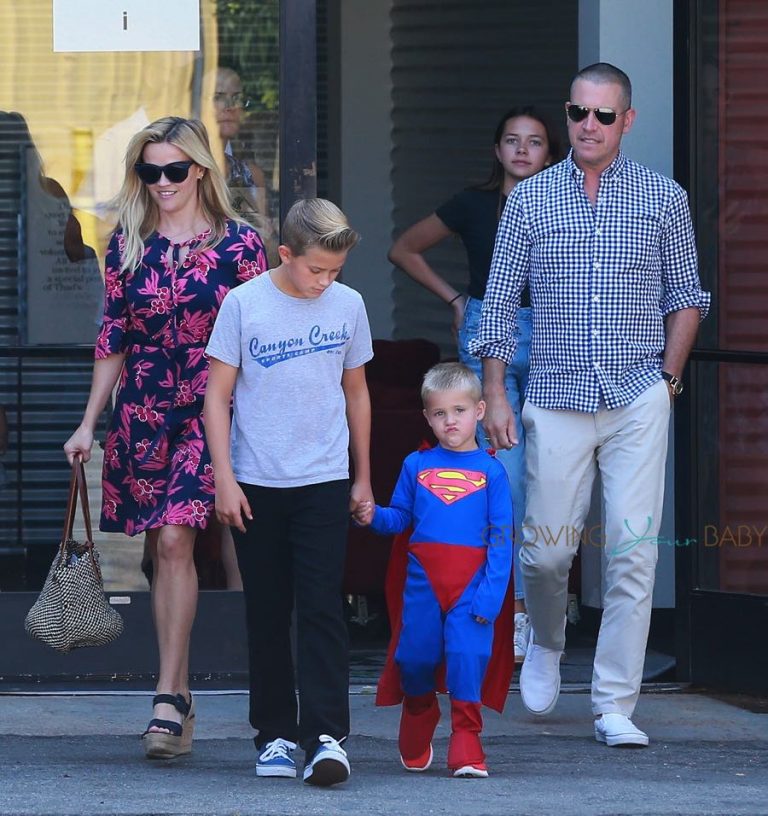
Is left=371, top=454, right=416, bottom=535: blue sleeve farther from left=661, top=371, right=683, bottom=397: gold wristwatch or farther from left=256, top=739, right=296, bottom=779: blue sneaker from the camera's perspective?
left=661, top=371, right=683, bottom=397: gold wristwatch

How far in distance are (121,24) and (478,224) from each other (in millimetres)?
1494

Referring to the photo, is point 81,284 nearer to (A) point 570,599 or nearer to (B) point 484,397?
(B) point 484,397

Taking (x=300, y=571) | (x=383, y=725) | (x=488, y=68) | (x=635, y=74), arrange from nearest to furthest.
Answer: (x=300, y=571) → (x=383, y=725) → (x=635, y=74) → (x=488, y=68)

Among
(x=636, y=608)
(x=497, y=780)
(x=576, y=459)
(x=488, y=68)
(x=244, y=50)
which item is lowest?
(x=497, y=780)

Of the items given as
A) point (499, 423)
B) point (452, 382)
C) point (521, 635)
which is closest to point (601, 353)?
point (499, 423)

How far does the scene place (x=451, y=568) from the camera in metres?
4.82

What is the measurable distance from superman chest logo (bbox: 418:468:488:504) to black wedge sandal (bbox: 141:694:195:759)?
935 millimetres

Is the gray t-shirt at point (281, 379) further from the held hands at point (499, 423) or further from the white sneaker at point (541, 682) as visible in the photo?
the white sneaker at point (541, 682)

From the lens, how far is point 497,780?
4.84 metres

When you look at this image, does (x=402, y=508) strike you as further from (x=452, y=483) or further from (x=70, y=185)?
(x=70, y=185)

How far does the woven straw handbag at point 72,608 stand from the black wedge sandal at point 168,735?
0.86ft

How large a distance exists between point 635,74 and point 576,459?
6.98 feet

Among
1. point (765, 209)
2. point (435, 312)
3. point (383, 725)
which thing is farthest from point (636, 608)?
point (435, 312)

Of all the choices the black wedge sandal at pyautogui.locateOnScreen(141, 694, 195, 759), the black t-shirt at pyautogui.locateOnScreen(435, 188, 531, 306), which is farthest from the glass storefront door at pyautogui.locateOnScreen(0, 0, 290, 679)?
the black wedge sandal at pyautogui.locateOnScreen(141, 694, 195, 759)
